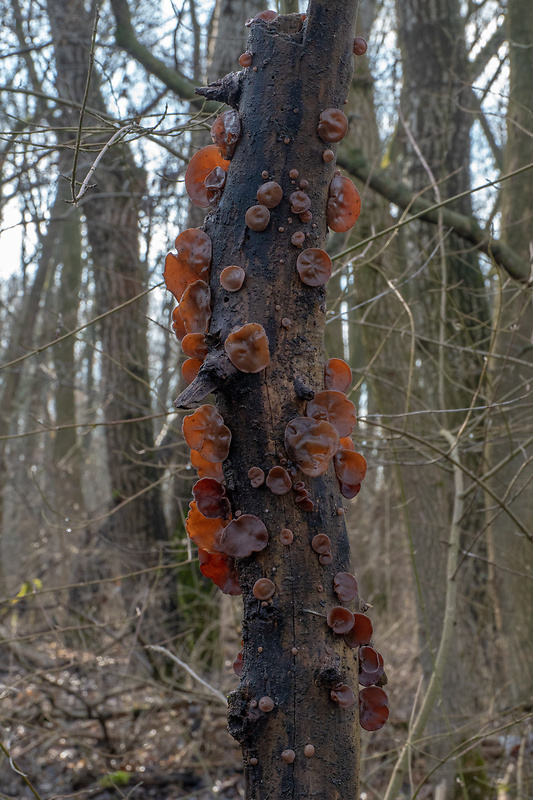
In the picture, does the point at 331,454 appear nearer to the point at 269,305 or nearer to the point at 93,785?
the point at 269,305

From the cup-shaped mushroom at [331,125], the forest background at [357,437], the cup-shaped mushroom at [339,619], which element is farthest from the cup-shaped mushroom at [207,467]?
the forest background at [357,437]

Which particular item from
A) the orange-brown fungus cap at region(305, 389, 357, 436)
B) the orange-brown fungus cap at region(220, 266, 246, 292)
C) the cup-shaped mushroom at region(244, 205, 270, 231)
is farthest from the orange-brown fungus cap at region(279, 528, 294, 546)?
the cup-shaped mushroom at region(244, 205, 270, 231)

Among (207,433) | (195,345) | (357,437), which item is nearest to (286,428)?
(207,433)

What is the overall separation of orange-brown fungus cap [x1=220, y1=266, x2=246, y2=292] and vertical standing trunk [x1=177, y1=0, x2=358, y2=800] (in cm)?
2

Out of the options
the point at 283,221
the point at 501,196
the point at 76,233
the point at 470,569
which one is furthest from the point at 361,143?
the point at 76,233

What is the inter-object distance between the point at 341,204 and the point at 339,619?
2.84 feet

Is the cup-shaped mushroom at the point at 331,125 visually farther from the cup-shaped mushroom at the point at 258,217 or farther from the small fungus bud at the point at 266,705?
the small fungus bud at the point at 266,705

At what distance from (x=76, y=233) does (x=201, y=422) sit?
10112 mm

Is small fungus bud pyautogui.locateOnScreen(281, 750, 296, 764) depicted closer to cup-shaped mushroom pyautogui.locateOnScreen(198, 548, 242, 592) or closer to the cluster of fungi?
the cluster of fungi

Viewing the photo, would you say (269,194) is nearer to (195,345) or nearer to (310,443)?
(195,345)

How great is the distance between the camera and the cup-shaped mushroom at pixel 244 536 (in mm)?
1130

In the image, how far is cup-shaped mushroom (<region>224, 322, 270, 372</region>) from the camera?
1.14 meters

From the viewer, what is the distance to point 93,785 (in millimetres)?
3686

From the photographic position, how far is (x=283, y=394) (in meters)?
1.18
